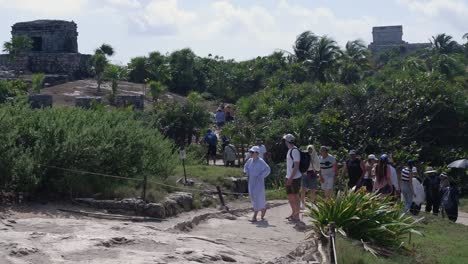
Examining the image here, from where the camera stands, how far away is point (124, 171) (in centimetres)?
1583

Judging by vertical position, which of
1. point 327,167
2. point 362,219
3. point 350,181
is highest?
point 327,167

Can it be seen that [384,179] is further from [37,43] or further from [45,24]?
[37,43]

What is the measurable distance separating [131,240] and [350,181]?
284 inches

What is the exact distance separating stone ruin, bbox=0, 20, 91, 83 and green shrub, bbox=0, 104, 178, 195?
3130 centimetres

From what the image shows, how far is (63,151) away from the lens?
14516mm

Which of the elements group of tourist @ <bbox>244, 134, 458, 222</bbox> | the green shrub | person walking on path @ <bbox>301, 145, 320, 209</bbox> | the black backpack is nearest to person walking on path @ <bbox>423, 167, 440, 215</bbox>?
group of tourist @ <bbox>244, 134, 458, 222</bbox>

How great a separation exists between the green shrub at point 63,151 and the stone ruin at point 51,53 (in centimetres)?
3130

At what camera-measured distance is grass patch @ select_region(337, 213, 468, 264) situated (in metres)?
11.6

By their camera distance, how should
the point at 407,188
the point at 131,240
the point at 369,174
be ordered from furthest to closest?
the point at 407,188 < the point at 369,174 < the point at 131,240

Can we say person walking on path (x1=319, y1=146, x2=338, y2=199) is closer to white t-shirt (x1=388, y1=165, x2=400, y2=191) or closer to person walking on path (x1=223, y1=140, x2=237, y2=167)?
white t-shirt (x1=388, y1=165, x2=400, y2=191)

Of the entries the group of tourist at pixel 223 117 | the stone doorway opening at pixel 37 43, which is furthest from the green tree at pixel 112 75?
the group of tourist at pixel 223 117

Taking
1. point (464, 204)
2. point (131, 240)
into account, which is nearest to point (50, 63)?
point (464, 204)

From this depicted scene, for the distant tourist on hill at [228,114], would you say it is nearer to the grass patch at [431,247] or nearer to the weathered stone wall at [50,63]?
the grass patch at [431,247]

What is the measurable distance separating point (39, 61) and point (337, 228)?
125 feet
